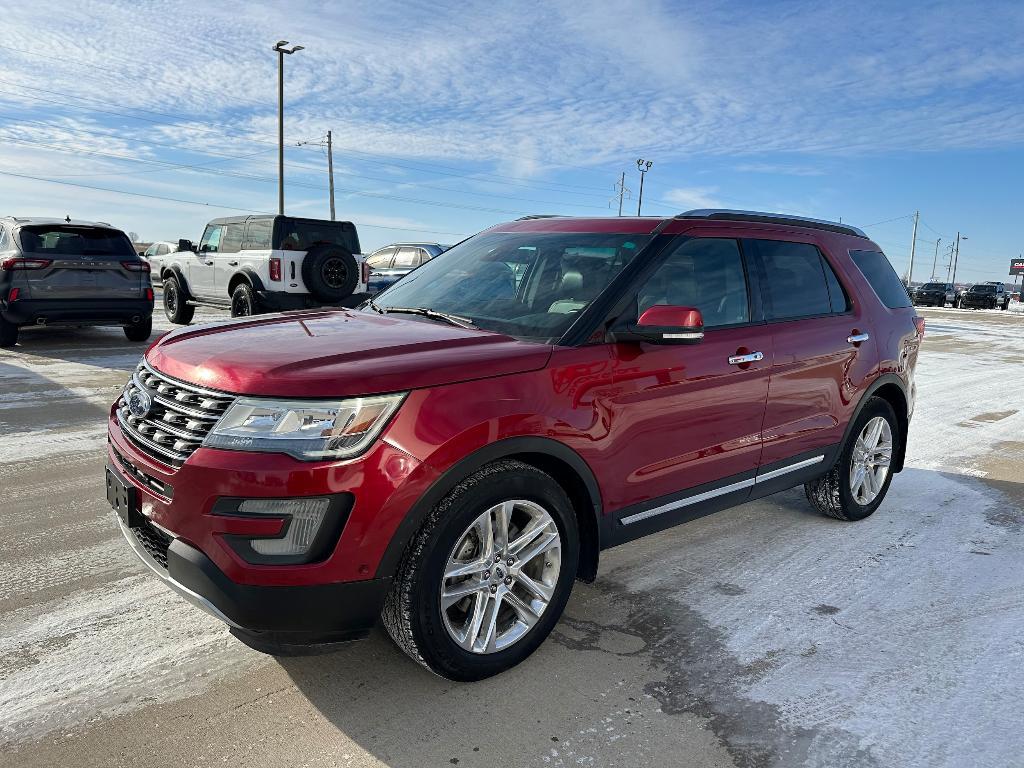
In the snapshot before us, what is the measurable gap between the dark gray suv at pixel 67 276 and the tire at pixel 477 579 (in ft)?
31.5

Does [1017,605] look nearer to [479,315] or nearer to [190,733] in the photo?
[479,315]

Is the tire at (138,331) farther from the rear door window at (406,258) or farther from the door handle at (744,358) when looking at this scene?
the door handle at (744,358)

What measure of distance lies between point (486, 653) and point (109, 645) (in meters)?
1.46

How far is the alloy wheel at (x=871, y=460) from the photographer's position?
4.76 metres

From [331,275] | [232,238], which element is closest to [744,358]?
[331,275]

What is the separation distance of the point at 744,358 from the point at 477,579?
1.75 metres

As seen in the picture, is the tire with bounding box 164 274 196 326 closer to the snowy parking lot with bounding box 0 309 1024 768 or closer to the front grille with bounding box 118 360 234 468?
the snowy parking lot with bounding box 0 309 1024 768

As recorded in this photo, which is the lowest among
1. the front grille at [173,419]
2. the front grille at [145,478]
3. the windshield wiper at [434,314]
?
the front grille at [145,478]

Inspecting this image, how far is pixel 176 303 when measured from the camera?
1516 cm

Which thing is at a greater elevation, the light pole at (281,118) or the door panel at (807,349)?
the light pole at (281,118)

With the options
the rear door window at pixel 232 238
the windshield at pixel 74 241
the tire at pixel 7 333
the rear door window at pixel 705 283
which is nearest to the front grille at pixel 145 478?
the rear door window at pixel 705 283

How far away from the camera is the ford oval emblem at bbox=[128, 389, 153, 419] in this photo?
282 centimetres

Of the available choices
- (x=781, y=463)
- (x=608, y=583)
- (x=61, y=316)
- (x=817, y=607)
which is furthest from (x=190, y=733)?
(x=61, y=316)

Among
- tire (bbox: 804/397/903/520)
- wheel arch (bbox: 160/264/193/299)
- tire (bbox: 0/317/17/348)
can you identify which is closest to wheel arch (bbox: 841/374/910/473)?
tire (bbox: 804/397/903/520)
